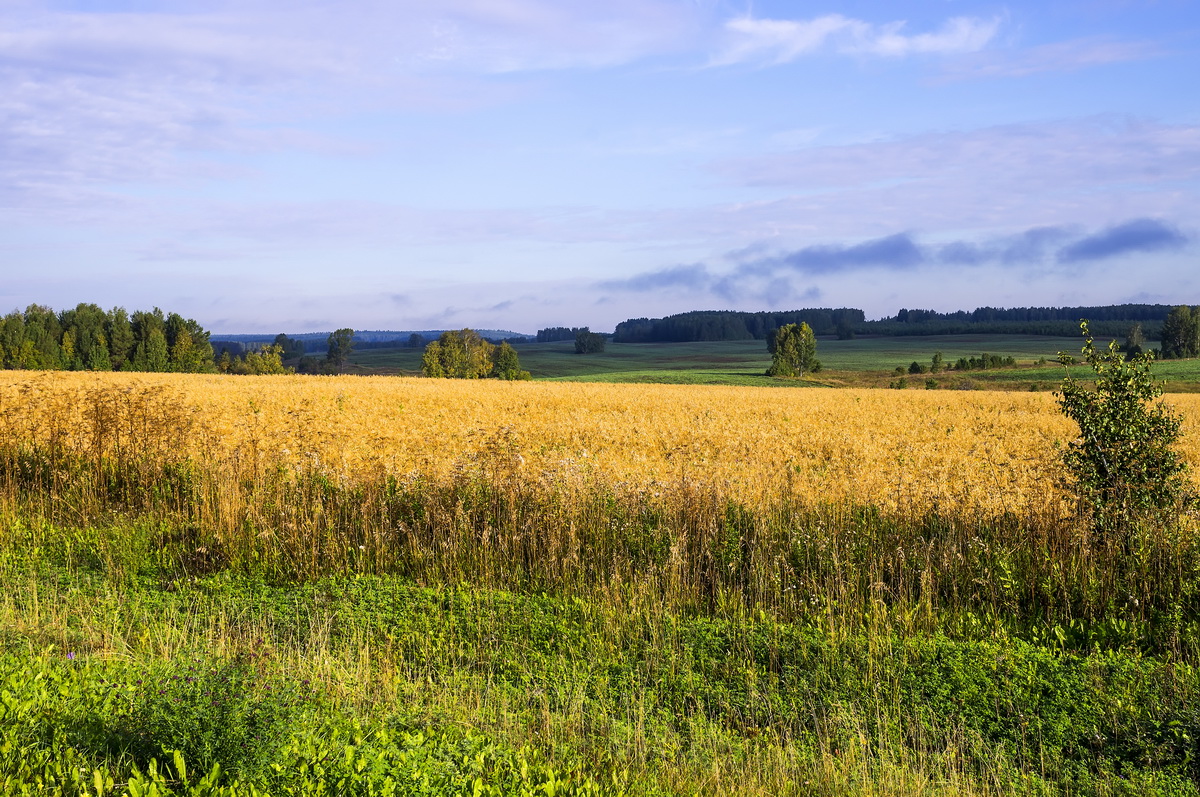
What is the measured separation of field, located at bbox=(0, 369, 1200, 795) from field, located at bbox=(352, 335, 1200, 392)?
45590 millimetres

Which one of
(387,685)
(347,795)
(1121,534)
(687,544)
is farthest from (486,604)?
(1121,534)

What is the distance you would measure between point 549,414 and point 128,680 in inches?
952

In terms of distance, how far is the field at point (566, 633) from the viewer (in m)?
4.69

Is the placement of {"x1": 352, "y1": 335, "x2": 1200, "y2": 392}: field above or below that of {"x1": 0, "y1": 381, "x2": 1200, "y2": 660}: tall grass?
above

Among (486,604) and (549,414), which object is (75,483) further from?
(549,414)

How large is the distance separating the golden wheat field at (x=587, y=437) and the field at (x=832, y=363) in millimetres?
27189

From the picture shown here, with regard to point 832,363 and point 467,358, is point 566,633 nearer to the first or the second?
point 467,358

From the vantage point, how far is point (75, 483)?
11703 millimetres

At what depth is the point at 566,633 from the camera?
708cm

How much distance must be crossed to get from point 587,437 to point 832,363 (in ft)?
359

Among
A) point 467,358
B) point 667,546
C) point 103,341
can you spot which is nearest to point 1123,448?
point 667,546

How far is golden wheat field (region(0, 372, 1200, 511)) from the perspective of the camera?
505 inches

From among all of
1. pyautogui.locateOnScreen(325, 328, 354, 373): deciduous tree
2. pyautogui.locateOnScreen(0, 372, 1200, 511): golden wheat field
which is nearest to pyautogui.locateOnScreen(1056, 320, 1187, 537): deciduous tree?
pyautogui.locateOnScreen(0, 372, 1200, 511): golden wheat field

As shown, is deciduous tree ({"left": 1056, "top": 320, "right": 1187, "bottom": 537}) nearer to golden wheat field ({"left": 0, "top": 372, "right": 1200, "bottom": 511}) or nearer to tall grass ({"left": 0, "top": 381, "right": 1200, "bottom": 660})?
tall grass ({"left": 0, "top": 381, "right": 1200, "bottom": 660})
